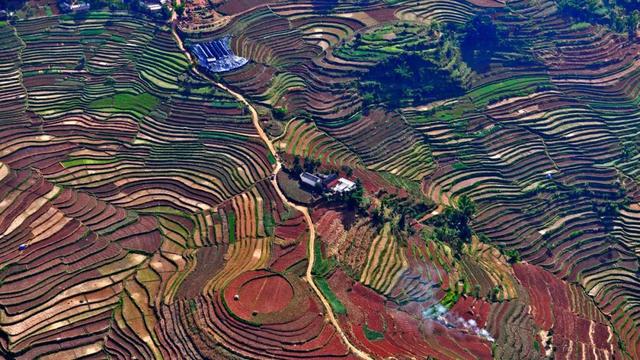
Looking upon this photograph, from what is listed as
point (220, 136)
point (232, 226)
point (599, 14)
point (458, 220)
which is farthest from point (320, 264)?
point (599, 14)

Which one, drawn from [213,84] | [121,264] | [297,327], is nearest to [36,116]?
[213,84]

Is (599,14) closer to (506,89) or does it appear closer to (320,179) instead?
(506,89)

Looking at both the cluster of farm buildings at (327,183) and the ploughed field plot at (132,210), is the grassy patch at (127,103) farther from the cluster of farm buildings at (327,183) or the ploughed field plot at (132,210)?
the cluster of farm buildings at (327,183)

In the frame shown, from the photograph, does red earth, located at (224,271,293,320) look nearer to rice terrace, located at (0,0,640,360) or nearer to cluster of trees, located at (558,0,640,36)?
rice terrace, located at (0,0,640,360)

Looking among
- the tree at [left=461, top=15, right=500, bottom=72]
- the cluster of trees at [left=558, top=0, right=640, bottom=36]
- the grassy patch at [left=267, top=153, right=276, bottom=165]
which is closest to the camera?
the grassy patch at [left=267, top=153, right=276, bottom=165]

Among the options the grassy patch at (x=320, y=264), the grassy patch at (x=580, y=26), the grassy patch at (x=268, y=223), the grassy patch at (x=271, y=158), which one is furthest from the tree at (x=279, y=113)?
the grassy patch at (x=580, y=26)

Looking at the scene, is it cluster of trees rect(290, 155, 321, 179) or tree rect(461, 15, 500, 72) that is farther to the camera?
tree rect(461, 15, 500, 72)

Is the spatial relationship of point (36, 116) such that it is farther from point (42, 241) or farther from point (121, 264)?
point (121, 264)

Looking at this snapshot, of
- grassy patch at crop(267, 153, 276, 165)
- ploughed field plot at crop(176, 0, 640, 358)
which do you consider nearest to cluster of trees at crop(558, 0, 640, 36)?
ploughed field plot at crop(176, 0, 640, 358)
